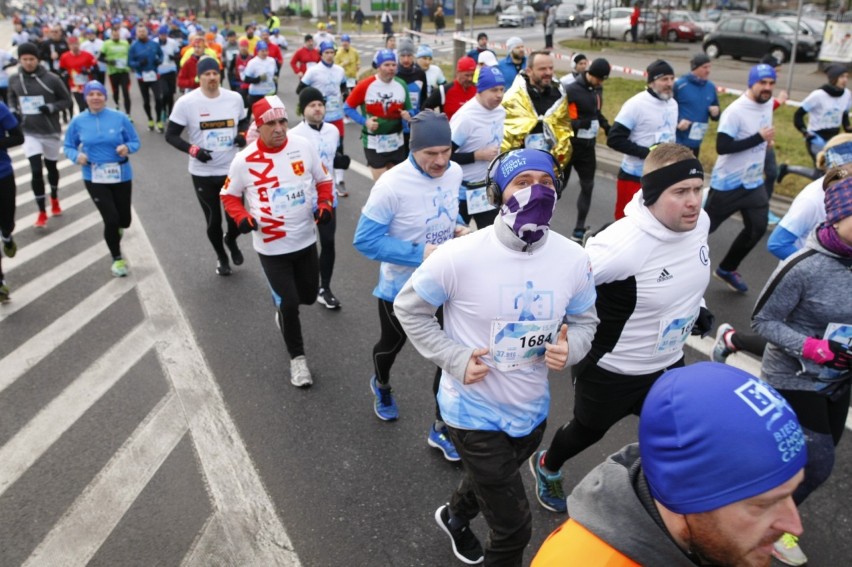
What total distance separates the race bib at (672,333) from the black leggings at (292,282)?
2.72m

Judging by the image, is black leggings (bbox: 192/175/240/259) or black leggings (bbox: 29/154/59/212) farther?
black leggings (bbox: 29/154/59/212)

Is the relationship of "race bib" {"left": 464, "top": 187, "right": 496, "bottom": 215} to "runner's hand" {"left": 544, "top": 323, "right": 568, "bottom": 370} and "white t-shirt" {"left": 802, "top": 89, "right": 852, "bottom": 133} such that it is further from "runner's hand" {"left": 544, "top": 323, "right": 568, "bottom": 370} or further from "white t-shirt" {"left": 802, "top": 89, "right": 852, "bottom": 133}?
"white t-shirt" {"left": 802, "top": 89, "right": 852, "bottom": 133}

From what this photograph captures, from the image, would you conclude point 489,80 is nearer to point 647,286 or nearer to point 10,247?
point 647,286

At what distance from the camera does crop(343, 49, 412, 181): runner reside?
8023 millimetres

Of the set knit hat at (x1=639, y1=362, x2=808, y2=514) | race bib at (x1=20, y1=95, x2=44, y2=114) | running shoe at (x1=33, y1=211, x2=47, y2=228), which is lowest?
running shoe at (x1=33, y1=211, x2=47, y2=228)

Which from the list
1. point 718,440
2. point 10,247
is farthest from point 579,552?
point 10,247

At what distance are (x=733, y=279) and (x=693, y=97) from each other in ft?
8.08

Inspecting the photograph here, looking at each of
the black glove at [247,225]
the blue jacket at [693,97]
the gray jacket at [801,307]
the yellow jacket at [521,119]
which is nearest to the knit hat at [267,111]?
the black glove at [247,225]

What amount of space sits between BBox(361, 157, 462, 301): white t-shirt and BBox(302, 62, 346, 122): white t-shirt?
7047mm

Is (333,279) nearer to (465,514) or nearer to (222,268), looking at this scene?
(222,268)

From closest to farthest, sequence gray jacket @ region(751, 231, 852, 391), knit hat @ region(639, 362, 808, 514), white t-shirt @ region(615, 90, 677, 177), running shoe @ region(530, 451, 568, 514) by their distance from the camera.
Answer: knit hat @ region(639, 362, 808, 514), gray jacket @ region(751, 231, 852, 391), running shoe @ region(530, 451, 568, 514), white t-shirt @ region(615, 90, 677, 177)

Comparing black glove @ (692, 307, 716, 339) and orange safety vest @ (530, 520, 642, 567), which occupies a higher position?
orange safety vest @ (530, 520, 642, 567)

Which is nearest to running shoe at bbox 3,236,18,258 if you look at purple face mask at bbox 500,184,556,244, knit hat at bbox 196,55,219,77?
knit hat at bbox 196,55,219,77

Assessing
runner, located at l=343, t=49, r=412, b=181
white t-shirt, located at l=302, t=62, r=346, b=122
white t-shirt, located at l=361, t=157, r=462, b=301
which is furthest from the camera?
white t-shirt, located at l=302, t=62, r=346, b=122
